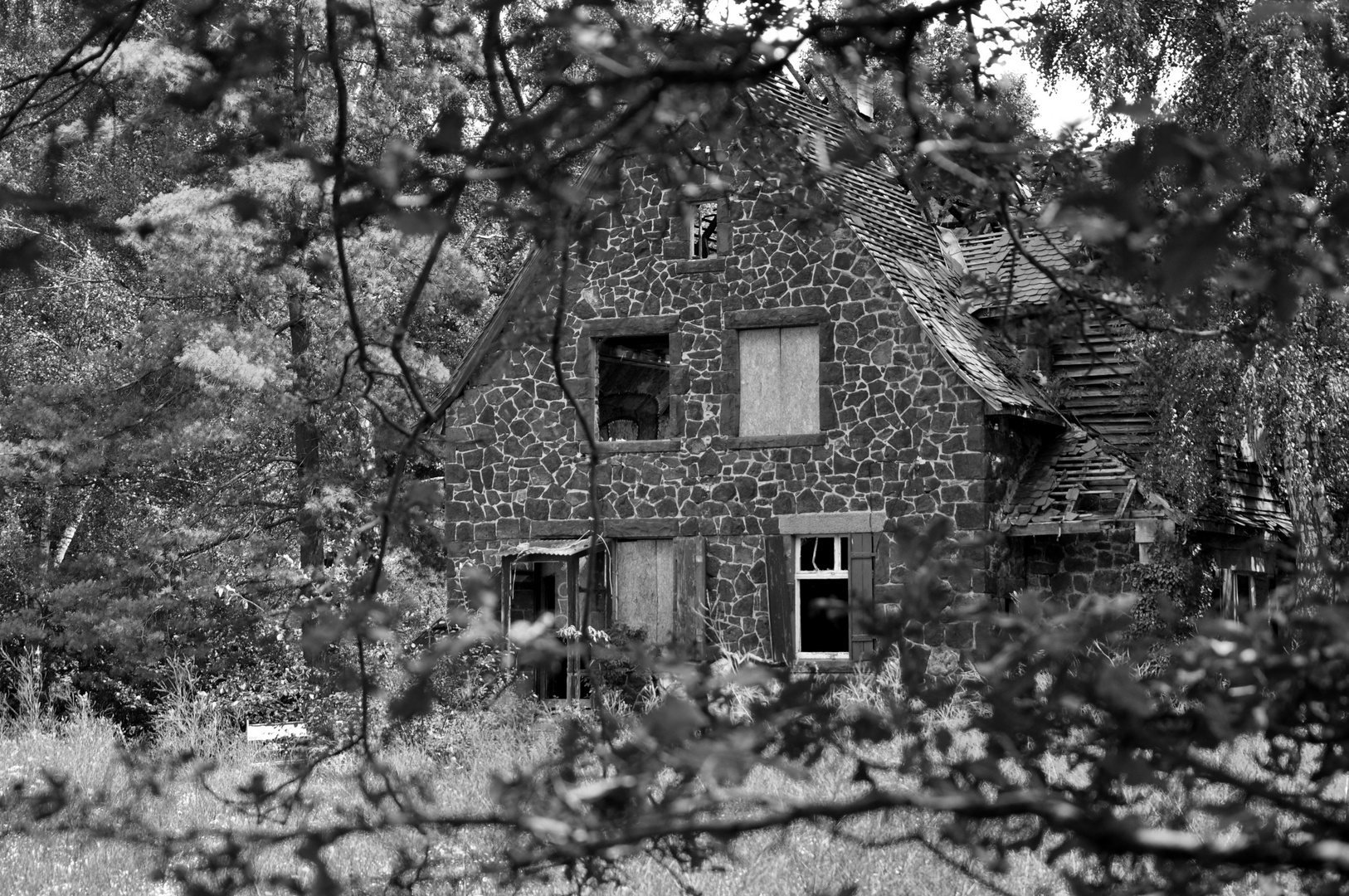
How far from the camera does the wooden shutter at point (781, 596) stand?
17016 mm

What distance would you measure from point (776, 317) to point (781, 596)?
3.31 metres

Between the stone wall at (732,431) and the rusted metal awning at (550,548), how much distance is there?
4.9 inches

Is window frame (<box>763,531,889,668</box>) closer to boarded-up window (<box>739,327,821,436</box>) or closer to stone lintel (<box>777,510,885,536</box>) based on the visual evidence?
stone lintel (<box>777,510,885,536</box>)

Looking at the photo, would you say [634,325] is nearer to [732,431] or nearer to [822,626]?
[732,431]

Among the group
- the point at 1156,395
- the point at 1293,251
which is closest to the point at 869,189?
the point at 1156,395

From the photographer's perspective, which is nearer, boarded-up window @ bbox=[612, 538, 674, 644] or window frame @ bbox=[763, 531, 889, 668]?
window frame @ bbox=[763, 531, 889, 668]

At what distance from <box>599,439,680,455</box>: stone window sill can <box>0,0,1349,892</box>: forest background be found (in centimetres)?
257

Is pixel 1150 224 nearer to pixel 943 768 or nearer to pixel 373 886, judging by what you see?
pixel 943 768

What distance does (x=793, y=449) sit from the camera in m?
17.5

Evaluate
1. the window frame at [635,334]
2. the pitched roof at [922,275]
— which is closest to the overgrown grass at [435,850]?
the pitched roof at [922,275]

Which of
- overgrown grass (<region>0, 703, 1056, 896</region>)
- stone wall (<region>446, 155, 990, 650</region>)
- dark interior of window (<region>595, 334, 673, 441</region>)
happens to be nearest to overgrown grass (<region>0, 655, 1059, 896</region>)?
overgrown grass (<region>0, 703, 1056, 896</region>)

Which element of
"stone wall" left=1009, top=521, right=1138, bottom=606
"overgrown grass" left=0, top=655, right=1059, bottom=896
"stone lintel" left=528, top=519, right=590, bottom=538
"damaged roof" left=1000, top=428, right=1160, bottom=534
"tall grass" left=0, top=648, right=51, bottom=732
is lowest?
"tall grass" left=0, top=648, right=51, bottom=732

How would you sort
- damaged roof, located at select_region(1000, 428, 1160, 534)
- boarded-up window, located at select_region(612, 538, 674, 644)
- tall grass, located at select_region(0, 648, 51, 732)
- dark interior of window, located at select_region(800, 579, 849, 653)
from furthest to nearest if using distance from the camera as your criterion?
boarded-up window, located at select_region(612, 538, 674, 644)
dark interior of window, located at select_region(800, 579, 849, 653)
damaged roof, located at select_region(1000, 428, 1160, 534)
tall grass, located at select_region(0, 648, 51, 732)

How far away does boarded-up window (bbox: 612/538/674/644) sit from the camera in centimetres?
1773
